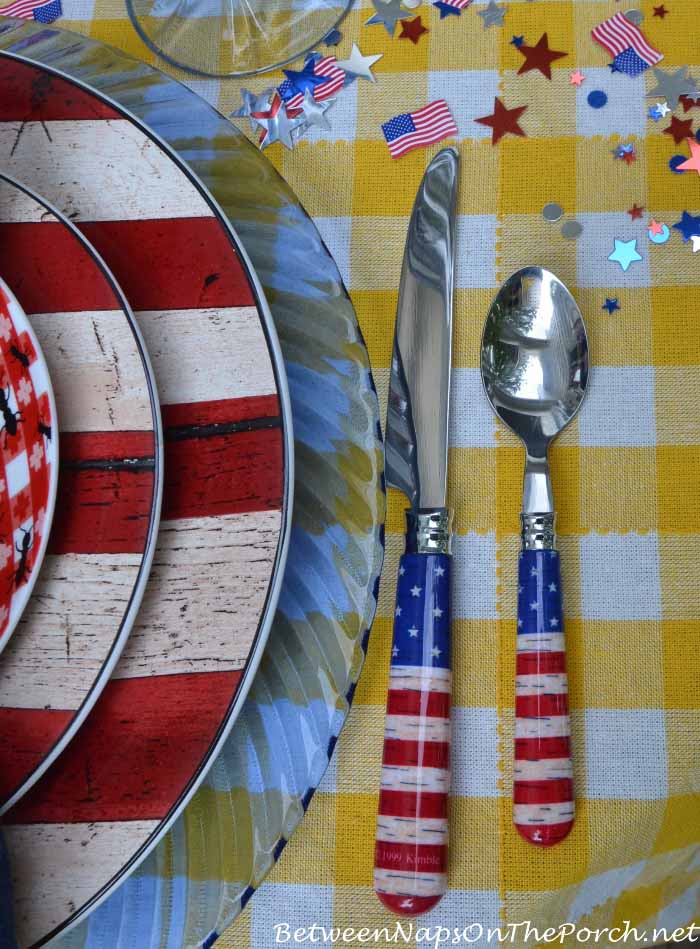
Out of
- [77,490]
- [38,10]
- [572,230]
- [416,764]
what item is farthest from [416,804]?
[38,10]

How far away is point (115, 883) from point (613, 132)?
51 cm

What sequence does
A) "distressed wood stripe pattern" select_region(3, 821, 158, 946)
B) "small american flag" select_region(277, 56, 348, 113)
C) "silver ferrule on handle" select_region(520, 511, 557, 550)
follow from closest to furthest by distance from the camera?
"distressed wood stripe pattern" select_region(3, 821, 158, 946), "silver ferrule on handle" select_region(520, 511, 557, 550), "small american flag" select_region(277, 56, 348, 113)

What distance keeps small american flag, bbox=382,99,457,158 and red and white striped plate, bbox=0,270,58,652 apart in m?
0.28

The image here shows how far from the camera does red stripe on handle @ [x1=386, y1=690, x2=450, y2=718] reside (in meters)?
0.40

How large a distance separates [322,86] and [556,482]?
12.5 inches

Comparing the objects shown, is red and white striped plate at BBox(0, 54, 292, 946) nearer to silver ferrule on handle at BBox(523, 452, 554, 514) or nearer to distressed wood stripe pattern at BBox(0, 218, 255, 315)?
distressed wood stripe pattern at BBox(0, 218, 255, 315)

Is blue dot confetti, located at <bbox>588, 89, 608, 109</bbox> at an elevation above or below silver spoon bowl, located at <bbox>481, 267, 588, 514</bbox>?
above

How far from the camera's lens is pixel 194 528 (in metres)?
0.36

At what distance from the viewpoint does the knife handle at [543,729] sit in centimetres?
41

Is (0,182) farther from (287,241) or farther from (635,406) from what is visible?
(635,406)

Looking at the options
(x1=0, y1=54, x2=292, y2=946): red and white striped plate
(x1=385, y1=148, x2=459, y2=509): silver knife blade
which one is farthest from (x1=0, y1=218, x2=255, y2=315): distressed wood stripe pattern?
(x1=385, y1=148, x2=459, y2=509): silver knife blade

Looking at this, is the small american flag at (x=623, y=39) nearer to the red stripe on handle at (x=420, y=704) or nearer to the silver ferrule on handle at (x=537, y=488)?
the silver ferrule on handle at (x=537, y=488)

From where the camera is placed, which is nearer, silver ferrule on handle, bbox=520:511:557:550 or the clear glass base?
silver ferrule on handle, bbox=520:511:557:550

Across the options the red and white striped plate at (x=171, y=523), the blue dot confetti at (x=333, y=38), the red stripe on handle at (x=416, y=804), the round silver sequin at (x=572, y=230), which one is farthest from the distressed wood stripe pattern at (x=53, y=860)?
the blue dot confetti at (x=333, y=38)
